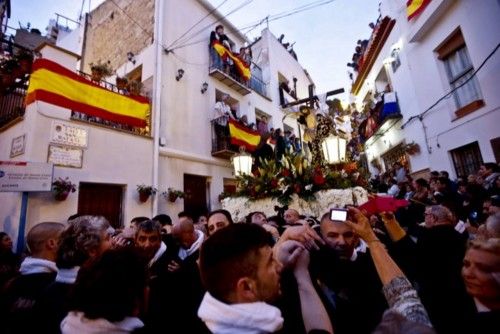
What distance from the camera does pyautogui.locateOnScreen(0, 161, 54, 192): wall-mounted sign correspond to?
4832mm

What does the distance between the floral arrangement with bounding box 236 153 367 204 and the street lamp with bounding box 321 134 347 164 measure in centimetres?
16

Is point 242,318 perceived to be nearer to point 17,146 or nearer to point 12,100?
point 17,146

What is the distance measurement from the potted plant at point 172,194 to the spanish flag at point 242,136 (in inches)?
119

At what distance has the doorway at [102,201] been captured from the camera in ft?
22.4

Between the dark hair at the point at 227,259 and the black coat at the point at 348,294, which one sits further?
the black coat at the point at 348,294

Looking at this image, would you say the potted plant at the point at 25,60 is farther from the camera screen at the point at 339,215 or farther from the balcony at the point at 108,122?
the camera screen at the point at 339,215

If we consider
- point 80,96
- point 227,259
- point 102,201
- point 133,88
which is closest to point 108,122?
point 80,96

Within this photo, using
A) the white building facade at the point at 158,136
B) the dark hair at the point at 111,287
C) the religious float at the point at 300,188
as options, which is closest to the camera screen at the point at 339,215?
the dark hair at the point at 111,287

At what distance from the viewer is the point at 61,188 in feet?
19.5

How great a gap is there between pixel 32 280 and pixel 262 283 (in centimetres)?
173

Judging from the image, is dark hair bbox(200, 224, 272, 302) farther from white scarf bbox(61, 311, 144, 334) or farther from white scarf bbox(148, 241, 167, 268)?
white scarf bbox(148, 241, 167, 268)

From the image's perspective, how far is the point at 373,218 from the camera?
4.10 metres

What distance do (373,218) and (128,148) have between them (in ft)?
21.6

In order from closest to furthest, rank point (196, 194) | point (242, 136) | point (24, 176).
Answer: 1. point (24, 176)
2. point (196, 194)
3. point (242, 136)
